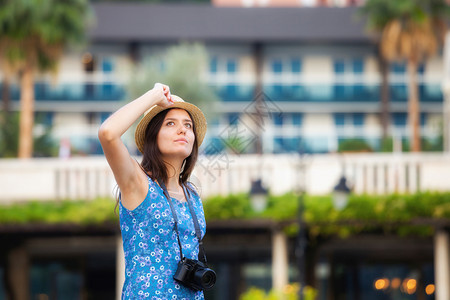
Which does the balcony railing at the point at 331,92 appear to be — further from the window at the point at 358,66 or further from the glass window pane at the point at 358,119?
the glass window pane at the point at 358,119

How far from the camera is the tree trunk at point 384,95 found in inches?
1495

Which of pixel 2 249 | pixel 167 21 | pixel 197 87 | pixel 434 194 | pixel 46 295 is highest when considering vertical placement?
pixel 167 21

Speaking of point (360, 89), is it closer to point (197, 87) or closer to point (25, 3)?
point (197, 87)

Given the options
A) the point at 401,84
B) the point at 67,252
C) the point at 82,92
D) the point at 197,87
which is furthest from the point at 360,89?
the point at 67,252

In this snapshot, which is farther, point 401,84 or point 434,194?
point 401,84

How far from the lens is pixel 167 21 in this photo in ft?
123

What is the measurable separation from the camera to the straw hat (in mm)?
577

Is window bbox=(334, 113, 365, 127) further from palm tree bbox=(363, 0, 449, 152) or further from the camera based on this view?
the camera

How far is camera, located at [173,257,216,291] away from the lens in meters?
2.95

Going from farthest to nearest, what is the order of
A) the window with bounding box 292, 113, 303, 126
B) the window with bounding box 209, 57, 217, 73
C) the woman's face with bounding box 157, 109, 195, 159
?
the window with bounding box 292, 113, 303, 126
the window with bounding box 209, 57, 217, 73
the woman's face with bounding box 157, 109, 195, 159

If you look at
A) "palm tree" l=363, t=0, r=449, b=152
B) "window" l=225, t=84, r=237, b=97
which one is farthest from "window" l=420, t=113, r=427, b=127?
"window" l=225, t=84, r=237, b=97

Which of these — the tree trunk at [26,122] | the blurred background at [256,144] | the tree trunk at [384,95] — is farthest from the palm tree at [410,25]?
the tree trunk at [26,122]

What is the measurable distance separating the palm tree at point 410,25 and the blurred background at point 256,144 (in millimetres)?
60

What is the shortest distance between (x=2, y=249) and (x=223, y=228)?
554 cm
